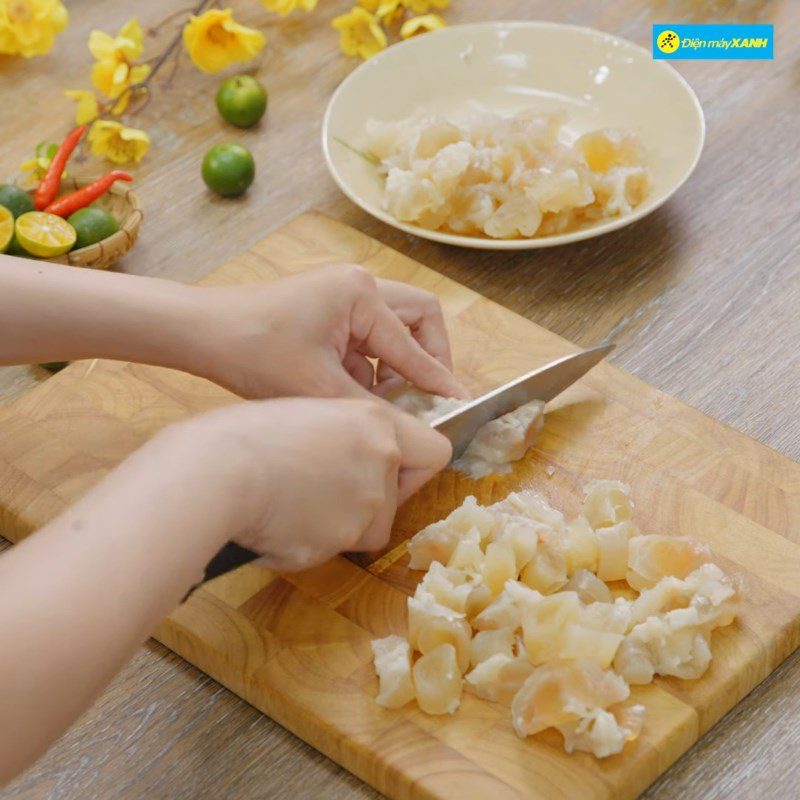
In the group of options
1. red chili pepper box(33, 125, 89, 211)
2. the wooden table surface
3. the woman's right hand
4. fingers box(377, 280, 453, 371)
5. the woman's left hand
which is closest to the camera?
the woman's right hand

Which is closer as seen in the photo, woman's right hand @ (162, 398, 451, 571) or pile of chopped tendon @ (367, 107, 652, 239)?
woman's right hand @ (162, 398, 451, 571)

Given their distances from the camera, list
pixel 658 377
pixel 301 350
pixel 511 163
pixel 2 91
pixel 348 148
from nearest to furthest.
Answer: pixel 301 350
pixel 658 377
pixel 511 163
pixel 348 148
pixel 2 91

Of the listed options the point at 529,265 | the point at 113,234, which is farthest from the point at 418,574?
the point at 113,234

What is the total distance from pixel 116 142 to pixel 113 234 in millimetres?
340

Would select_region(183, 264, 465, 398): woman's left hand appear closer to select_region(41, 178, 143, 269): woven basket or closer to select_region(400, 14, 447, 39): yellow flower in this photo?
select_region(41, 178, 143, 269): woven basket

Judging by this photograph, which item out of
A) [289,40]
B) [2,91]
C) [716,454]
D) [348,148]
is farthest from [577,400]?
[2,91]

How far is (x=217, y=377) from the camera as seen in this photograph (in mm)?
1501

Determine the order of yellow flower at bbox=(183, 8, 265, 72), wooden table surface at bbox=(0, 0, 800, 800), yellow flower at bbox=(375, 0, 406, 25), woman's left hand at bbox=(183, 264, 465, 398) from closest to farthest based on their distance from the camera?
wooden table surface at bbox=(0, 0, 800, 800)
woman's left hand at bbox=(183, 264, 465, 398)
yellow flower at bbox=(183, 8, 265, 72)
yellow flower at bbox=(375, 0, 406, 25)

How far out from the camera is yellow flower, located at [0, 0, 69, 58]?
2.33 metres

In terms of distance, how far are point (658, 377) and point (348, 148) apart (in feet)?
2.12

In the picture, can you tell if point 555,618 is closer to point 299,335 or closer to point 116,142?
point 299,335

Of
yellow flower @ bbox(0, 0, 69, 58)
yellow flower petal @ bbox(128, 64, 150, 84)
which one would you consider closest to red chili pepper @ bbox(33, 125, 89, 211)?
yellow flower petal @ bbox(128, 64, 150, 84)

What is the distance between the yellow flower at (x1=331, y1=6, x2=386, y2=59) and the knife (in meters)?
0.95

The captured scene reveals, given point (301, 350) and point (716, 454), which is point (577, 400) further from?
point (301, 350)
